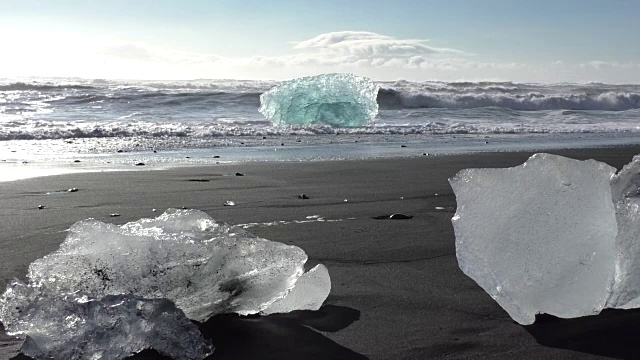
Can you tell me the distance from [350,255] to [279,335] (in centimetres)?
116

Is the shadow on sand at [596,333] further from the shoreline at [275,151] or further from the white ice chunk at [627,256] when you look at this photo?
the shoreline at [275,151]

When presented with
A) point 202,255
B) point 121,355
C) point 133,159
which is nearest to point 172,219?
point 202,255

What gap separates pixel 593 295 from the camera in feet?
6.91

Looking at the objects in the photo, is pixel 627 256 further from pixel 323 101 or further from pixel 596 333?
pixel 323 101

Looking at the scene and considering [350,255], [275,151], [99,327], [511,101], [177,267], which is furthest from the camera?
[511,101]

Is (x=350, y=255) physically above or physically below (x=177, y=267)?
below

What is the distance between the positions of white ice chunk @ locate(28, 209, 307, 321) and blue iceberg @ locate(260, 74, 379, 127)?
14548 mm

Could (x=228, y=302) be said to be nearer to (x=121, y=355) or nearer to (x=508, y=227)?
(x=121, y=355)

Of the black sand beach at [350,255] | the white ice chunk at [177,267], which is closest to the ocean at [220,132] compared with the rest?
the black sand beach at [350,255]

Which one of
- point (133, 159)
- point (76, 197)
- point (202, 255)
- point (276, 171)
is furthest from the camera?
point (133, 159)

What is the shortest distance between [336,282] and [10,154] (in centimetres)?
811

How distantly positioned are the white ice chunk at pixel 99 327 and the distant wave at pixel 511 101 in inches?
946

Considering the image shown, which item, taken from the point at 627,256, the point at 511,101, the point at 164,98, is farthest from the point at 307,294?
the point at 511,101

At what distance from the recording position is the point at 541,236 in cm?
212
